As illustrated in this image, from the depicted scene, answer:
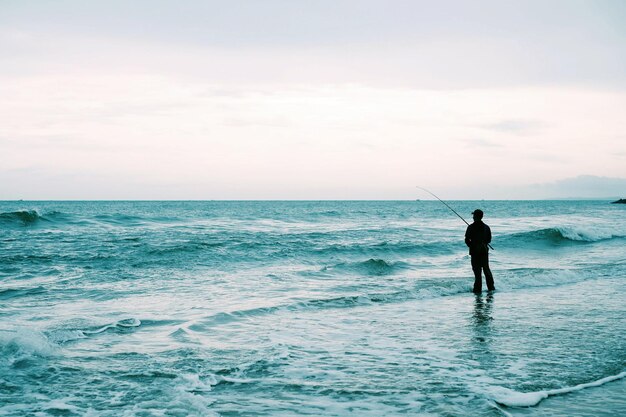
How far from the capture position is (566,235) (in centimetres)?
2823

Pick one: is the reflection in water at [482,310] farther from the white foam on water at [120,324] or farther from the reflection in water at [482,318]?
the white foam on water at [120,324]

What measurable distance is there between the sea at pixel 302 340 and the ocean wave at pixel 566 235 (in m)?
9.98

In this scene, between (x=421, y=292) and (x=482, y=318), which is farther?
(x=421, y=292)

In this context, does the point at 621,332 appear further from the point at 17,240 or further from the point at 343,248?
the point at 17,240

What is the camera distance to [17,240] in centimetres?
2191

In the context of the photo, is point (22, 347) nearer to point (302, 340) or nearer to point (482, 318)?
point (302, 340)

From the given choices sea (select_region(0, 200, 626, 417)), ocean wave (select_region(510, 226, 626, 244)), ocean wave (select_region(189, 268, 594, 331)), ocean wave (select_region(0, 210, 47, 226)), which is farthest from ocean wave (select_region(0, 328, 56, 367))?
ocean wave (select_region(0, 210, 47, 226))

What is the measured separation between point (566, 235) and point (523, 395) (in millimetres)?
25583

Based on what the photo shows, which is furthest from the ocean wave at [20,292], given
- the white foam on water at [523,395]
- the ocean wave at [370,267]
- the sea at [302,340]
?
the white foam on water at [523,395]

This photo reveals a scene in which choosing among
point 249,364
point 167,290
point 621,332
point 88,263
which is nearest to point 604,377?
point 621,332

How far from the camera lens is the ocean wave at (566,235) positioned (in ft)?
88.3

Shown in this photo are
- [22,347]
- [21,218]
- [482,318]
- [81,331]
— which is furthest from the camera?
[21,218]

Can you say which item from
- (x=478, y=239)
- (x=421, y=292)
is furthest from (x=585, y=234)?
(x=421, y=292)

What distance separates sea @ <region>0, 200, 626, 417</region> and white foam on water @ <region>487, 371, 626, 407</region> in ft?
0.06
